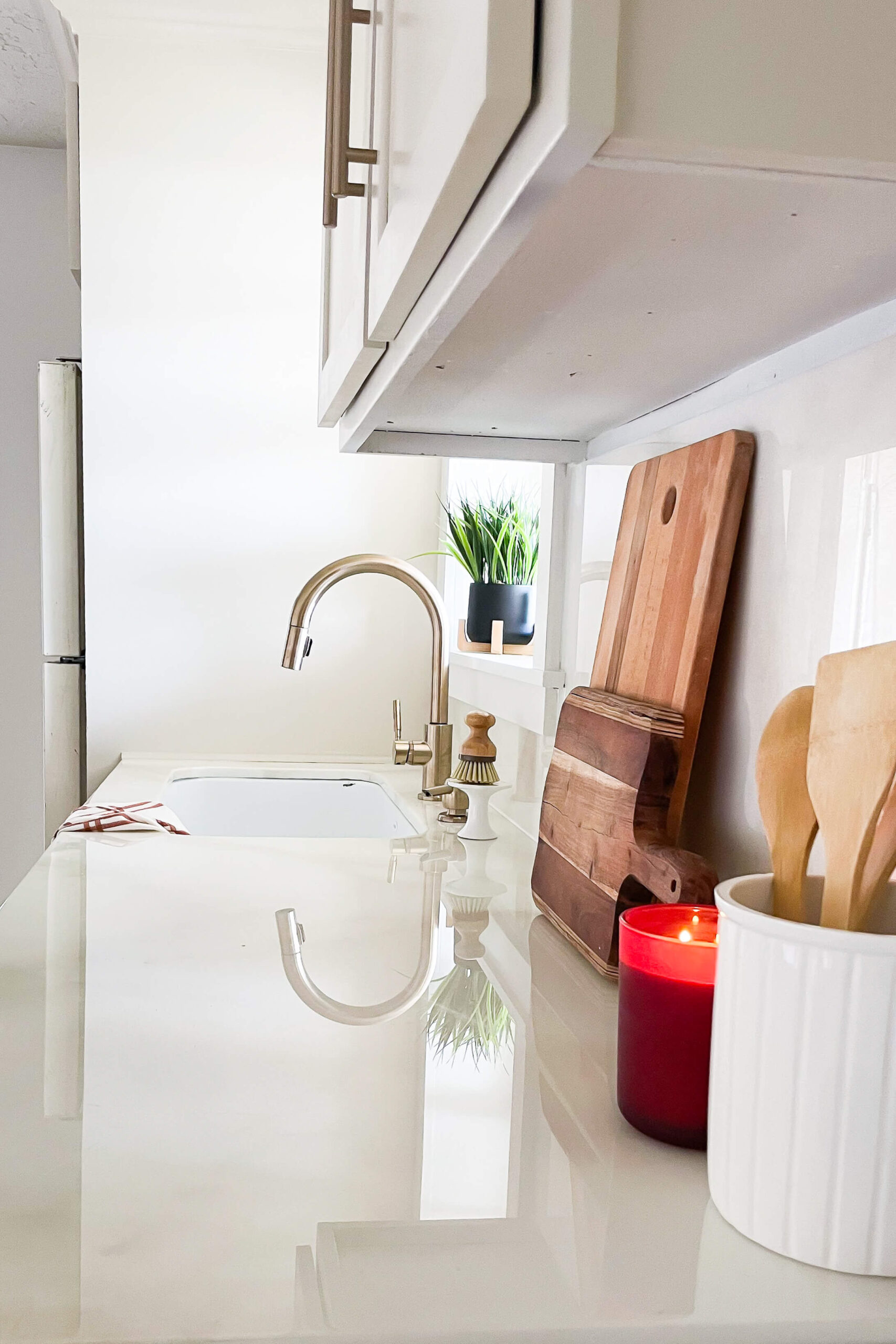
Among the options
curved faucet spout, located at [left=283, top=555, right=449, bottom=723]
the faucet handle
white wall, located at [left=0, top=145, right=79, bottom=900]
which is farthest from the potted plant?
white wall, located at [left=0, top=145, right=79, bottom=900]

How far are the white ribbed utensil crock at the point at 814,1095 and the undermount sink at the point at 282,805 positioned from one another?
5.07 ft

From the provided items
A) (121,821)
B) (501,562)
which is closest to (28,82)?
(501,562)

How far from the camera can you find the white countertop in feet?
1.39

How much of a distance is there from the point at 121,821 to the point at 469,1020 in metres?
0.82

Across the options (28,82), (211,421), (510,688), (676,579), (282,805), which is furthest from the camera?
Result: (28,82)

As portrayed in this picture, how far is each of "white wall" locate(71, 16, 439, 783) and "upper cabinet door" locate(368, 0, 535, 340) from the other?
4.82 ft

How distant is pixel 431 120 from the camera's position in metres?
0.56

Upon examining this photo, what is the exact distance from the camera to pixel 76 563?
2.27 meters

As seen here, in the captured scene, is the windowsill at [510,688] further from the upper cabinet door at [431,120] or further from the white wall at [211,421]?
the upper cabinet door at [431,120]

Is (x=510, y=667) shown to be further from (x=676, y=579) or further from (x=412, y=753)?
(x=676, y=579)

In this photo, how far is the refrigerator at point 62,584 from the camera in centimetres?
224

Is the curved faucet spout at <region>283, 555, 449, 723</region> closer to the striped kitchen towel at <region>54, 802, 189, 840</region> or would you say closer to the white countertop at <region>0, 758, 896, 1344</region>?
the striped kitchen towel at <region>54, 802, 189, 840</region>

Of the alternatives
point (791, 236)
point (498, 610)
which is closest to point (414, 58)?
point (791, 236)

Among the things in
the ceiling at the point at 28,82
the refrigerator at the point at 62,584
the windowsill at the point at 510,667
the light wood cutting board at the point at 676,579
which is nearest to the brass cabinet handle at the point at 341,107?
the light wood cutting board at the point at 676,579
